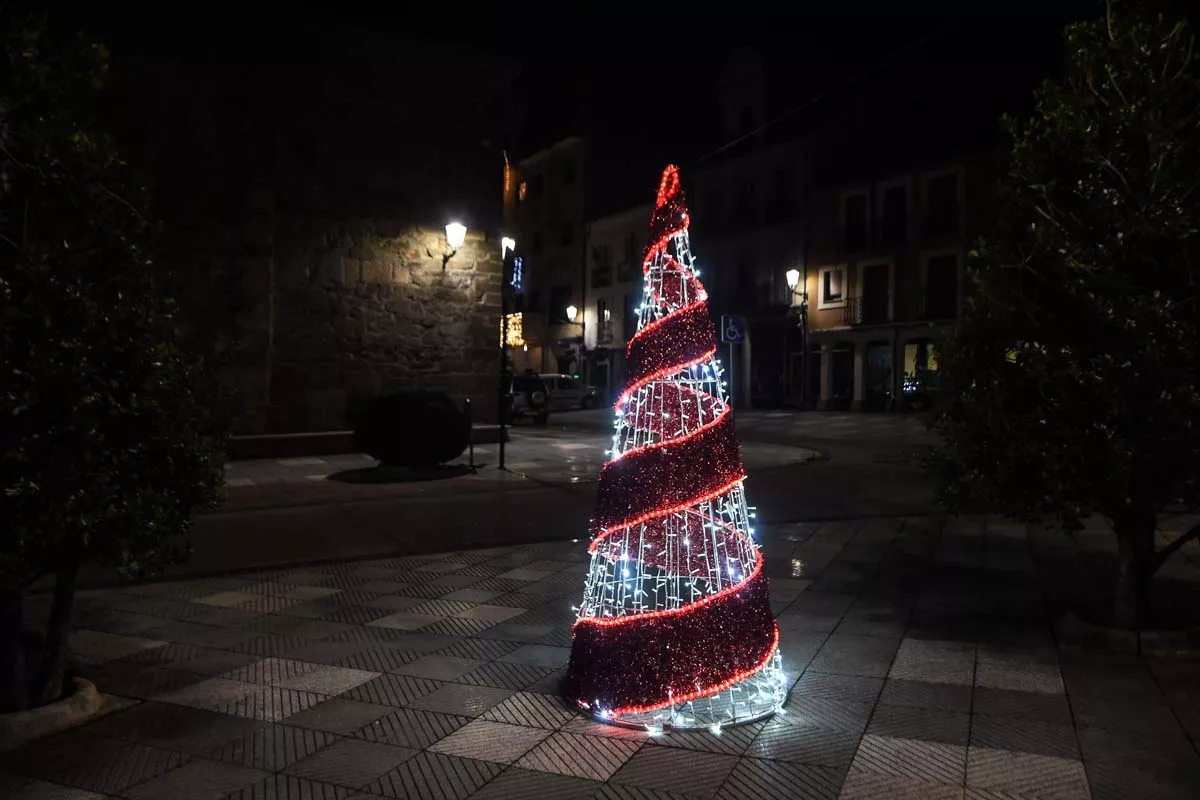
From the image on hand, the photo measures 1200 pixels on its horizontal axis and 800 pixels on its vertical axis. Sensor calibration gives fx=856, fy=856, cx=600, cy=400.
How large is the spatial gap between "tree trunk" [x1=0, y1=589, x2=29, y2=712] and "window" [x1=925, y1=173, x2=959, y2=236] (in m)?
31.9

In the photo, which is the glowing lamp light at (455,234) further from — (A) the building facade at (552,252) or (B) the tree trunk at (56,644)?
(A) the building facade at (552,252)

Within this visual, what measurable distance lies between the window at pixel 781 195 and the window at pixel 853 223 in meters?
2.63

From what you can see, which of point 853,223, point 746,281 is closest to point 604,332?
point 746,281

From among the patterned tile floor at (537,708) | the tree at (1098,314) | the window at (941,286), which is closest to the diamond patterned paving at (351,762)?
the patterned tile floor at (537,708)

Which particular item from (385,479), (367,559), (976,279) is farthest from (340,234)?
(976,279)

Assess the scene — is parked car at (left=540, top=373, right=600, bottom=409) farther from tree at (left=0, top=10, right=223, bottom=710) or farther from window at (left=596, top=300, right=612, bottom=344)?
tree at (left=0, top=10, right=223, bottom=710)

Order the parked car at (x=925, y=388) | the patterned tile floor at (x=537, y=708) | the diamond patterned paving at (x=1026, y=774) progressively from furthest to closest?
the parked car at (x=925, y=388)
the patterned tile floor at (x=537, y=708)
the diamond patterned paving at (x=1026, y=774)

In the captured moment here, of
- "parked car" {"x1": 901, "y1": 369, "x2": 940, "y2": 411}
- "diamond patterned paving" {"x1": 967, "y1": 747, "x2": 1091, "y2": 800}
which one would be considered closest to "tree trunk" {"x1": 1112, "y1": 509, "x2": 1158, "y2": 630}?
"parked car" {"x1": 901, "y1": 369, "x2": 940, "y2": 411}

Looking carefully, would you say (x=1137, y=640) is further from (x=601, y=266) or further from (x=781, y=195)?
(x=601, y=266)

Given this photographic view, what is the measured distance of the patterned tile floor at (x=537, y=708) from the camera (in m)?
3.32

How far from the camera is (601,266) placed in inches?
1783

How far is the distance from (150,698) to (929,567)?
5.68m

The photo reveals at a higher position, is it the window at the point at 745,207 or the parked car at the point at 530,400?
the window at the point at 745,207

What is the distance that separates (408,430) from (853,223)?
1040 inches
